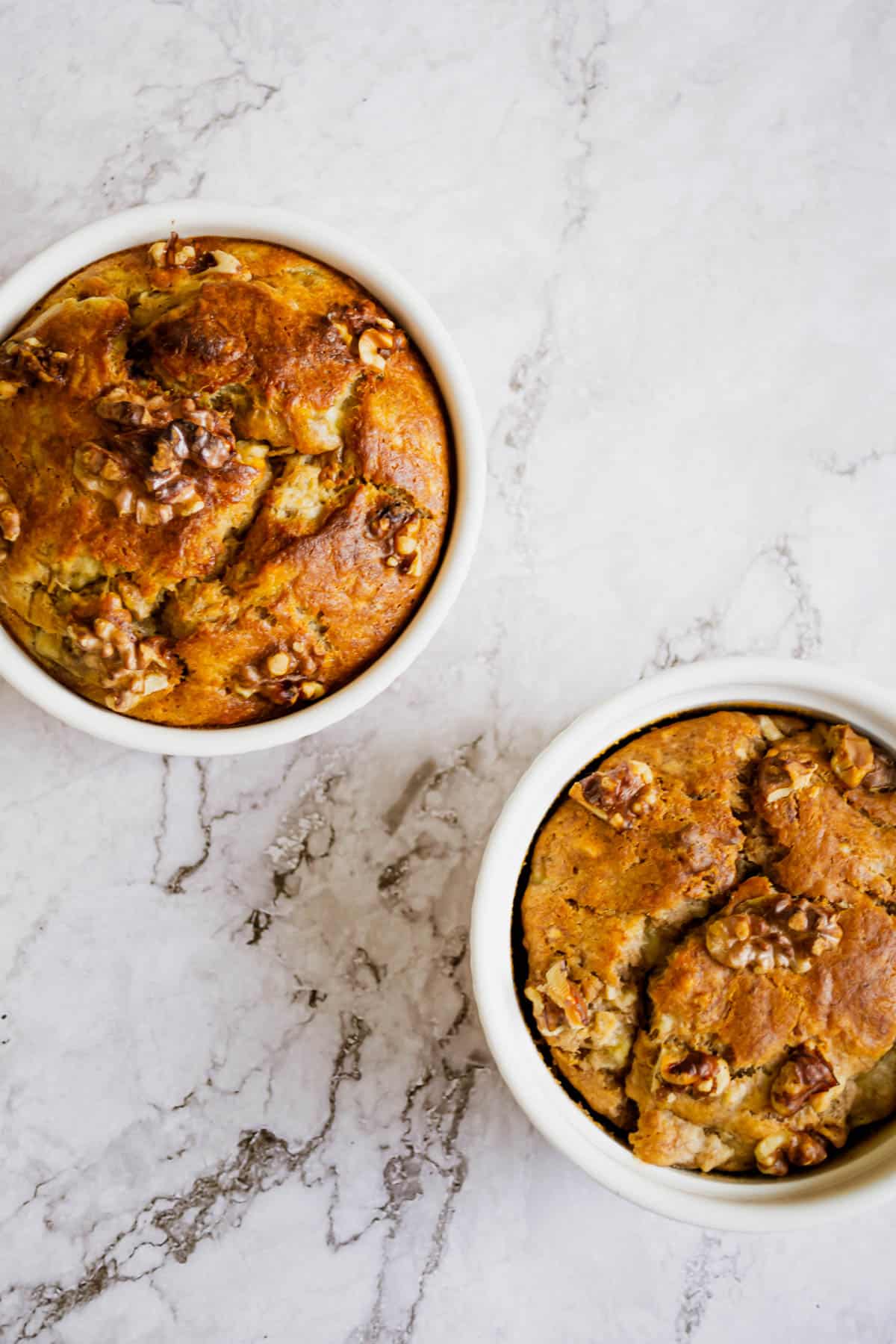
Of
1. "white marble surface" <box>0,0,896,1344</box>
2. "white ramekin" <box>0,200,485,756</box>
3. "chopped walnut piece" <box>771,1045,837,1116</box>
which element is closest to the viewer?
"chopped walnut piece" <box>771,1045,837,1116</box>

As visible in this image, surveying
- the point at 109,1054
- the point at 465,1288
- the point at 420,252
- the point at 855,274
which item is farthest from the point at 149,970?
the point at 855,274

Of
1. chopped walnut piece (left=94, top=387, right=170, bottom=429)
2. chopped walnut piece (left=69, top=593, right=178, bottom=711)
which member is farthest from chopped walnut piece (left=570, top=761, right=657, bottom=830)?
chopped walnut piece (left=94, top=387, right=170, bottom=429)

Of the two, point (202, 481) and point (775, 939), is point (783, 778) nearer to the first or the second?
point (775, 939)

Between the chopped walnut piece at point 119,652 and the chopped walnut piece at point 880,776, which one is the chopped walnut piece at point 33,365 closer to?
the chopped walnut piece at point 119,652

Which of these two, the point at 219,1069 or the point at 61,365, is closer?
the point at 61,365

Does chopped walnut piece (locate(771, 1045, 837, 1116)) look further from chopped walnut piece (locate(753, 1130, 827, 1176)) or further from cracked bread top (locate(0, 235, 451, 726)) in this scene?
cracked bread top (locate(0, 235, 451, 726))

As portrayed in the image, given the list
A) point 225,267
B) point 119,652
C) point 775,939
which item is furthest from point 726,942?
point 225,267

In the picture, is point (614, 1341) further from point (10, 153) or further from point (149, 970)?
point (10, 153)
